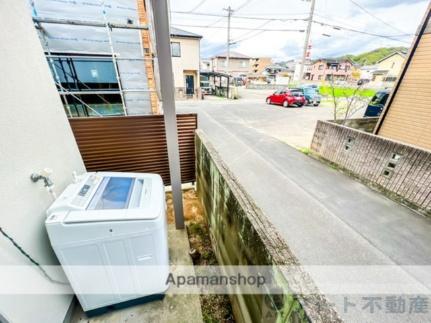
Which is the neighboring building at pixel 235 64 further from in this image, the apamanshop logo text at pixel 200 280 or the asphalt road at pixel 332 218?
the apamanshop logo text at pixel 200 280

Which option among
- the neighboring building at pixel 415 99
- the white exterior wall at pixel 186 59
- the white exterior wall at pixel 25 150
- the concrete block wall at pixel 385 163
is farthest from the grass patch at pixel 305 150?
the white exterior wall at pixel 186 59

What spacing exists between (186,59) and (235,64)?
79.7 ft

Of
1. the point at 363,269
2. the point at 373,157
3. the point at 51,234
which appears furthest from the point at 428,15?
the point at 51,234

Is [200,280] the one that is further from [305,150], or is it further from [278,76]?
[278,76]

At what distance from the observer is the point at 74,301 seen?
1904 mm

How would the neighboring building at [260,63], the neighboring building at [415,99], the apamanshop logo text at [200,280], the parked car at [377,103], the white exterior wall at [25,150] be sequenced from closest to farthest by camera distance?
the white exterior wall at [25,150] < the apamanshop logo text at [200,280] < the neighboring building at [415,99] < the parked car at [377,103] < the neighboring building at [260,63]

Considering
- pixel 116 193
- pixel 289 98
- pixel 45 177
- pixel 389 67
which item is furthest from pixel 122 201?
pixel 389 67

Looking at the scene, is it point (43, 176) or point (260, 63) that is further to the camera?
point (260, 63)

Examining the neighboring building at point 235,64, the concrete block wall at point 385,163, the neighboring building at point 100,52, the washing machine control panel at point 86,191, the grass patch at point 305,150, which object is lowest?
the grass patch at point 305,150

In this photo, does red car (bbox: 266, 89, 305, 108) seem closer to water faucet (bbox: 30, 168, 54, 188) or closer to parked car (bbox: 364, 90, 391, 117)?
parked car (bbox: 364, 90, 391, 117)

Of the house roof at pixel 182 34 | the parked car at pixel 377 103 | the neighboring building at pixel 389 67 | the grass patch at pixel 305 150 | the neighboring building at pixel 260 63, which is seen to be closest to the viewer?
the grass patch at pixel 305 150

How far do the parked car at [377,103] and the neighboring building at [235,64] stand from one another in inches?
1249

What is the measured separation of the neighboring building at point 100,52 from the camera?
13.1 feet

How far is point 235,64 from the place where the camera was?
37812 mm
